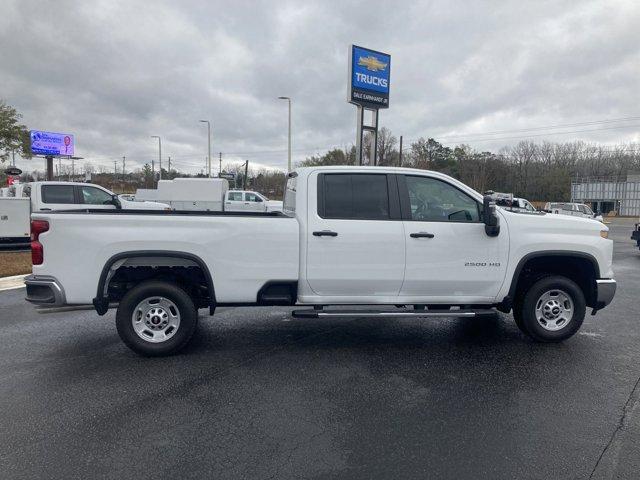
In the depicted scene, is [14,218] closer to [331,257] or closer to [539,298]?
[331,257]

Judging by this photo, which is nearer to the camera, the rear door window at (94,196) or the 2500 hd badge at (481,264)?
the 2500 hd badge at (481,264)

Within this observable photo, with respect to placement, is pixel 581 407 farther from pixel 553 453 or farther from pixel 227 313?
pixel 227 313

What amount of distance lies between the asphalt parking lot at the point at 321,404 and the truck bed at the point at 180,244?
855mm

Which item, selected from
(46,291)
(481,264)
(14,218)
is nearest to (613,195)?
(481,264)

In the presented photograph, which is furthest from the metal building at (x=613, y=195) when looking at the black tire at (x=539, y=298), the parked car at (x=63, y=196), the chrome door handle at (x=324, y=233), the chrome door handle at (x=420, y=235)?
the chrome door handle at (x=324, y=233)

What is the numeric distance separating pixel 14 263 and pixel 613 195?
2530 inches

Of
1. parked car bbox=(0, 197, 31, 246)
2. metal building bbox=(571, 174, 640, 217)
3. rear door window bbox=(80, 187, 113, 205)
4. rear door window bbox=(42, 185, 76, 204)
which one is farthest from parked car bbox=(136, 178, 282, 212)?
metal building bbox=(571, 174, 640, 217)

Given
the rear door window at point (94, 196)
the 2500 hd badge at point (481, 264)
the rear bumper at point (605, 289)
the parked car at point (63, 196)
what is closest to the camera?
the 2500 hd badge at point (481, 264)

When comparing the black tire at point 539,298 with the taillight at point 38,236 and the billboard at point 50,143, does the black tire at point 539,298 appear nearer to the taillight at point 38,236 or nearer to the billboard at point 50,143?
the taillight at point 38,236

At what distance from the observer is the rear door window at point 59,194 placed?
44.0 feet

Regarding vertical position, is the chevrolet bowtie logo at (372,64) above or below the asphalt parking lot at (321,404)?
above

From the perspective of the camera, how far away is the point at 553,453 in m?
3.12

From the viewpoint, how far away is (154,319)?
4.82 metres

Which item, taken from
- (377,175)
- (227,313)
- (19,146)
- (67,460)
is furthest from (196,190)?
(67,460)
